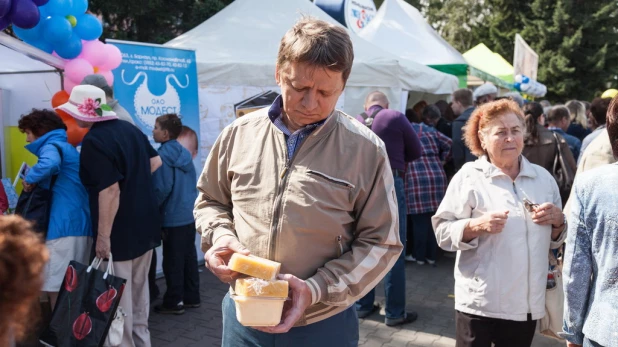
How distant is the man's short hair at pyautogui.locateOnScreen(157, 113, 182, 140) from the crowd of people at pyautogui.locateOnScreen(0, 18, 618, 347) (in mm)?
18

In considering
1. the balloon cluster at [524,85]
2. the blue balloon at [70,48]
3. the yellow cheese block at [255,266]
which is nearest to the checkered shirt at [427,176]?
the blue balloon at [70,48]

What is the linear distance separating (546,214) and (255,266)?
1.66 m

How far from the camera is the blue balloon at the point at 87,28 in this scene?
4918mm

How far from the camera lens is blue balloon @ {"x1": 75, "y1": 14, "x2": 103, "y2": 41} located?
16.1 ft

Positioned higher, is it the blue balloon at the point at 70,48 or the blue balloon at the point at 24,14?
the blue balloon at the point at 24,14

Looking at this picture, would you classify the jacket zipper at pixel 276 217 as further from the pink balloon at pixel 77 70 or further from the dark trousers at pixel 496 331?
the pink balloon at pixel 77 70

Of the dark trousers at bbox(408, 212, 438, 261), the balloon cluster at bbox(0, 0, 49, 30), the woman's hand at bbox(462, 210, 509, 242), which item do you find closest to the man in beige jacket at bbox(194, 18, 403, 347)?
the woman's hand at bbox(462, 210, 509, 242)

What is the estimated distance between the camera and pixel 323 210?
179cm

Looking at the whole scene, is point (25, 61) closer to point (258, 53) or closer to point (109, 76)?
point (109, 76)

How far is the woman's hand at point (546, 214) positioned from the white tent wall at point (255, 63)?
4.49m

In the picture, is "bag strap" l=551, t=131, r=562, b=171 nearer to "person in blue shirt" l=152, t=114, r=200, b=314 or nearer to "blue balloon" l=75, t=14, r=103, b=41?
"person in blue shirt" l=152, t=114, r=200, b=314

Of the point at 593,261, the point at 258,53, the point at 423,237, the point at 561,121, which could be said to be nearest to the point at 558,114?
the point at 561,121

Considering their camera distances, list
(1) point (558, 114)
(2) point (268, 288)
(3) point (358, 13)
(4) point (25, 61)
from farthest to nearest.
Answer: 1. (3) point (358, 13)
2. (1) point (558, 114)
3. (4) point (25, 61)
4. (2) point (268, 288)

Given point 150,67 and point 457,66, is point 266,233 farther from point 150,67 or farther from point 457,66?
point 457,66
